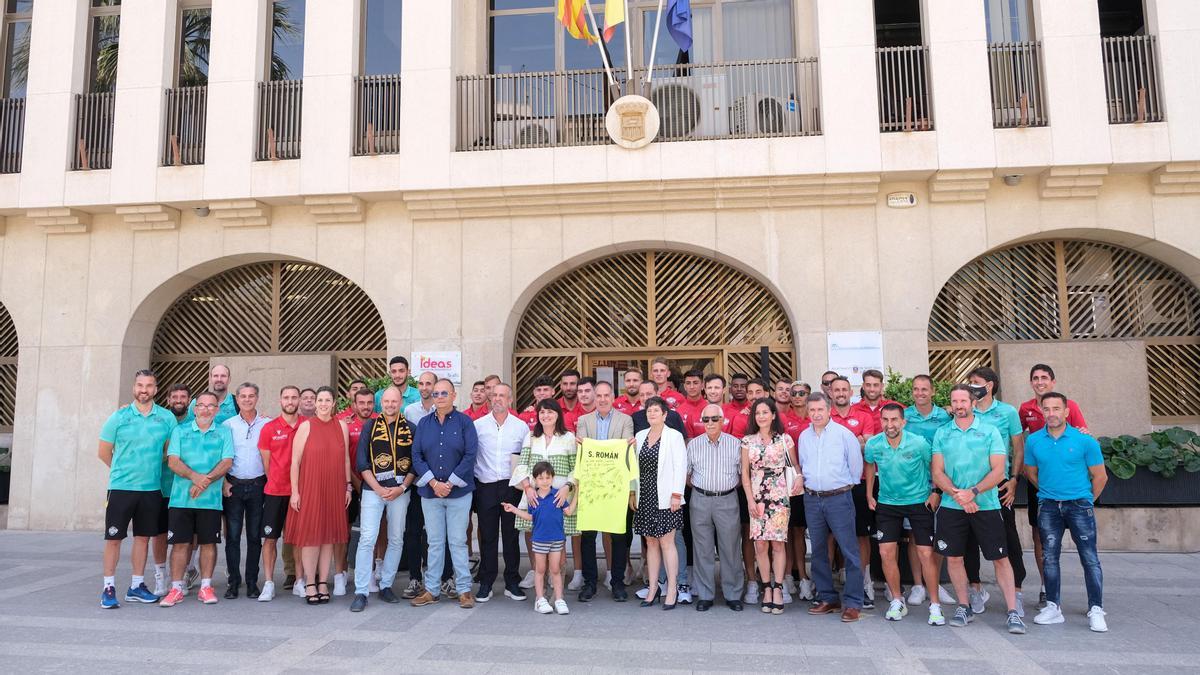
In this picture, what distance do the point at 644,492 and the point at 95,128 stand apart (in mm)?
10663

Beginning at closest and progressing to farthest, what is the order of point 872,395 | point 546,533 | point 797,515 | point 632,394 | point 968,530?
1. point 968,530
2. point 546,533
3. point 797,515
4. point 872,395
5. point 632,394

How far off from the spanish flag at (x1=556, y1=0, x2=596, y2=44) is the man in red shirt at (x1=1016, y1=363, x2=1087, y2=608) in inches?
282

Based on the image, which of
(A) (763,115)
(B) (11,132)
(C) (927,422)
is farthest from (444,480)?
(B) (11,132)

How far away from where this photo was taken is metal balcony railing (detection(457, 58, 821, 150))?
10867 mm

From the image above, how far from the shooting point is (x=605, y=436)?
671cm

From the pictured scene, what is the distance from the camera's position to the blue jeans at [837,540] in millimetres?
6012

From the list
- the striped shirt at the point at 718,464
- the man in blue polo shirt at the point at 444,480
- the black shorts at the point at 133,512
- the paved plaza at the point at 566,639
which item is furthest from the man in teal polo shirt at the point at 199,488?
the striped shirt at the point at 718,464

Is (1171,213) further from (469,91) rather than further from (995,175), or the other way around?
(469,91)

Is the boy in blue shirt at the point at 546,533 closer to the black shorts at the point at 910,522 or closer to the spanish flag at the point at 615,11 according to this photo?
the black shorts at the point at 910,522

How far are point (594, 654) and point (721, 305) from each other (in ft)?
23.0

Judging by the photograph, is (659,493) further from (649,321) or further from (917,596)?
(649,321)

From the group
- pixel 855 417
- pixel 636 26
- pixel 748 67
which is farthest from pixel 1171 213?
pixel 636 26

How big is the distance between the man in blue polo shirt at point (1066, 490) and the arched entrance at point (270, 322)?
→ 29.4 feet

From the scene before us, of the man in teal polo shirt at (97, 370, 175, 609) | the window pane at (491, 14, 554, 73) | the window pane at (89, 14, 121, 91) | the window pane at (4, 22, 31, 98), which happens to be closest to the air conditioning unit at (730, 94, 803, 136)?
the window pane at (491, 14, 554, 73)
